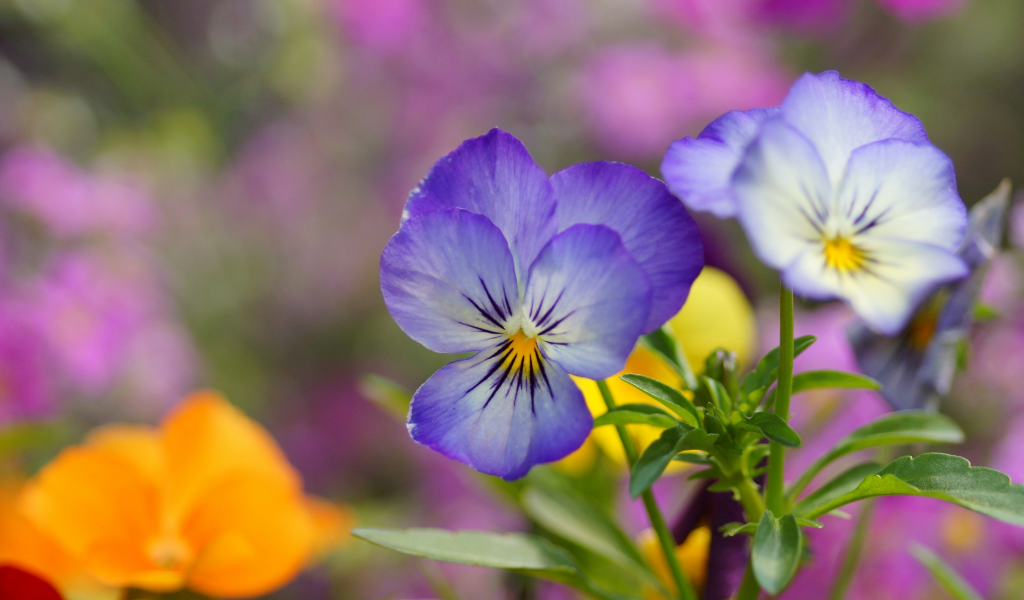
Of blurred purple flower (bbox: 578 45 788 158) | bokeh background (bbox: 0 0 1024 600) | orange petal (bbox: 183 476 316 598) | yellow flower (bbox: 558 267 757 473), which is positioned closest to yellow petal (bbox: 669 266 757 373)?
yellow flower (bbox: 558 267 757 473)

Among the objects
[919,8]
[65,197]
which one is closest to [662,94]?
[919,8]

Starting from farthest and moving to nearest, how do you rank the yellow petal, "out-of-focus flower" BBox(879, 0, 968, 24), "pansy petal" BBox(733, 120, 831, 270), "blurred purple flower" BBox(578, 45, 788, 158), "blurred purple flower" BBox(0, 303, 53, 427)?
"blurred purple flower" BBox(578, 45, 788, 158) → "out-of-focus flower" BBox(879, 0, 968, 24) → "blurred purple flower" BBox(0, 303, 53, 427) → the yellow petal → "pansy petal" BBox(733, 120, 831, 270)

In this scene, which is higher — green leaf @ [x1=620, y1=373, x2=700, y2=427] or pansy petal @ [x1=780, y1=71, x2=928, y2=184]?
pansy petal @ [x1=780, y1=71, x2=928, y2=184]

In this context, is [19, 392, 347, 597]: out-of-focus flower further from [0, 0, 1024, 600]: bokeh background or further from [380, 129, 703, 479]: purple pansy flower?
[0, 0, 1024, 600]: bokeh background

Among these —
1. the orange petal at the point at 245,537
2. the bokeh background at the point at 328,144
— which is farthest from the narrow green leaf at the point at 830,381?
the bokeh background at the point at 328,144

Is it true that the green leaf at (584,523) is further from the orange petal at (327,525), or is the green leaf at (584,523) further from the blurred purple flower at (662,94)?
the blurred purple flower at (662,94)

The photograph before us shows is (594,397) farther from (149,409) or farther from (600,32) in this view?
(600,32)
